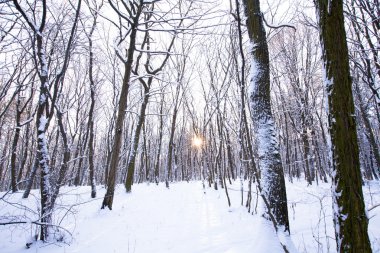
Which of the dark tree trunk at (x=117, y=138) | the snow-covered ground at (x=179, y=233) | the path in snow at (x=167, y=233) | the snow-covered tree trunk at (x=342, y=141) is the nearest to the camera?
the snow-covered tree trunk at (x=342, y=141)

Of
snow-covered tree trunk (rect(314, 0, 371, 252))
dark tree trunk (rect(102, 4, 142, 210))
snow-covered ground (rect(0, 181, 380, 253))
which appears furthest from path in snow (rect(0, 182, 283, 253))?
snow-covered tree trunk (rect(314, 0, 371, 252))

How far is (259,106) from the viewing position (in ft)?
12.3

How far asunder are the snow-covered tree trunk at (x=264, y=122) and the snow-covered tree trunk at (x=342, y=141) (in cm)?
153

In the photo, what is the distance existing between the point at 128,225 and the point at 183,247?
2.31 metres

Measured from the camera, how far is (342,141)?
181 cm

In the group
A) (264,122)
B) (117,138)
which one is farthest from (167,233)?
(117,138)

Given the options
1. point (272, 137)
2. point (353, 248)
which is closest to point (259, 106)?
point (272, 137)

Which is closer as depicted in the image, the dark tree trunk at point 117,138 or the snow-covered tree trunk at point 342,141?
the snow-covered tree trunk at point 342,141

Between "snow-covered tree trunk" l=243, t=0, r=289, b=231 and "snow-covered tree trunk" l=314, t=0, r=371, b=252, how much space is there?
1528mm

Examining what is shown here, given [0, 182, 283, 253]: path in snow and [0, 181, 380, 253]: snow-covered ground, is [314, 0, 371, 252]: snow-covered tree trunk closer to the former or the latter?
[0, 181, 380, 253]: snow-covered ground

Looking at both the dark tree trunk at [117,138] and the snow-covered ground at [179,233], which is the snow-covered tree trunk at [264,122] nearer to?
the snow-covered ground at [179,233]

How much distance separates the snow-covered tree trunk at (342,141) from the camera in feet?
5.70

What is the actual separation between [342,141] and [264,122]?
190cm

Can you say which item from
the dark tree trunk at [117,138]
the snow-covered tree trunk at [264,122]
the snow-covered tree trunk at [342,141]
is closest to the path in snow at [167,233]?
the snow-covered tree trunk at [264,122]
